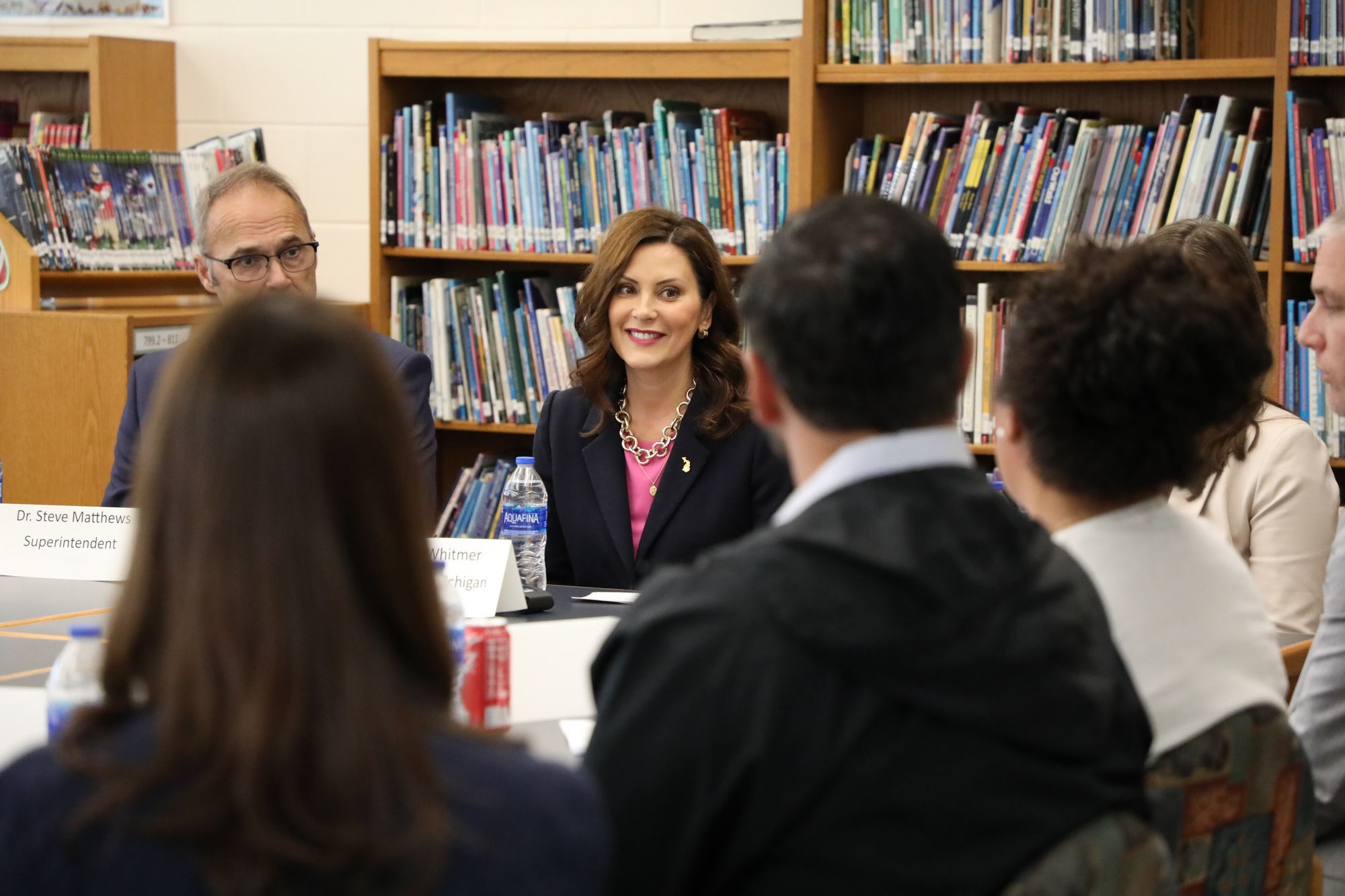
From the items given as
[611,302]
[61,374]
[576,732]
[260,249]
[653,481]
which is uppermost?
[260,249]

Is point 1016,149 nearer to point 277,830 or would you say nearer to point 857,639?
point 857,639

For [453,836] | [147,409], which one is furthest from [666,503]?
[453,836]

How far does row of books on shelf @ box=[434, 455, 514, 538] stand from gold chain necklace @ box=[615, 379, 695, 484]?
3.40 ft

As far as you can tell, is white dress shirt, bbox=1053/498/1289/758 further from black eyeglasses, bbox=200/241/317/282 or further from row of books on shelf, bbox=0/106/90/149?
row of books on shelf, bbox=0/106/90/149

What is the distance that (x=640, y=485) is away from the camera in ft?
9.77

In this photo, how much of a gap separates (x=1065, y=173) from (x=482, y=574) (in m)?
1.92

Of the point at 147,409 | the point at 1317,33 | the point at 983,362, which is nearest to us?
the point at 147,409

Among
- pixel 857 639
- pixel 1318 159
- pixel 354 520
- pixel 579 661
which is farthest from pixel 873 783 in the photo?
pixel 1318 159

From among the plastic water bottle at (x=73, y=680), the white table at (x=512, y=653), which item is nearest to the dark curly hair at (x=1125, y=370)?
the white table at (x=512, y=653)

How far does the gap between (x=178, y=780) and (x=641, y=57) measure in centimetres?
311

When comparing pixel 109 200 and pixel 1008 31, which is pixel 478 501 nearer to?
pixel 109 200

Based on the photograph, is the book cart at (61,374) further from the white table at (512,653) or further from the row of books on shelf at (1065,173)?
the row of books on shelf at (1065,173)

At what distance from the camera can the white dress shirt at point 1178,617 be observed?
136 centimetres

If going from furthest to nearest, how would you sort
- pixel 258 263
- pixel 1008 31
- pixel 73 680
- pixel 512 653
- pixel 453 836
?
pixel 1008 31
pixel 258 263
pixel 512 653
pixel 73 680
pixel 453 836
